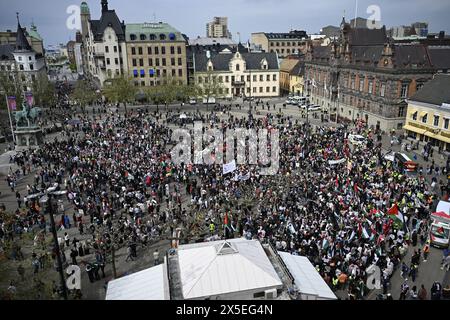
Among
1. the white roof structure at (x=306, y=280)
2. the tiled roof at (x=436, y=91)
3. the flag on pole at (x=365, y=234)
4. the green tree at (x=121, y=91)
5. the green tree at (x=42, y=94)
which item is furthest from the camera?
the green tree at (x=42, y=94)

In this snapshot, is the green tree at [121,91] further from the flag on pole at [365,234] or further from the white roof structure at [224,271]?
the white roof structure at [224,271]

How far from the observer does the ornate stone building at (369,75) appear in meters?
52.4

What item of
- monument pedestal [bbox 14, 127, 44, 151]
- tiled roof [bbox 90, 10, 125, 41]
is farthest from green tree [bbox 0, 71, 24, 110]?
tiled roof [bbox 90, 10, 125, 41]

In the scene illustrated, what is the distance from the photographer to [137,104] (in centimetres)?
8388

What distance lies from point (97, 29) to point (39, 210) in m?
73.8

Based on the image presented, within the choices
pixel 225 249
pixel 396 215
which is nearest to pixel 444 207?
pixel 396 215

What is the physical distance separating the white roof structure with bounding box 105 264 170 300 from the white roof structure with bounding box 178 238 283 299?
0.82 m

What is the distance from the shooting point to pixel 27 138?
47.2 meters

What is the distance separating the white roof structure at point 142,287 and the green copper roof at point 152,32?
262 feet

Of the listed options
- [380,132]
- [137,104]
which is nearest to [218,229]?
[380,132]

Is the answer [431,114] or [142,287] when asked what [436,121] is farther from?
[142,287]

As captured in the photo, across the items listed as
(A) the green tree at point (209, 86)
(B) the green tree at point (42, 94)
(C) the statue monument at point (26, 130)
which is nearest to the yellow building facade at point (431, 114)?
(A) the green tree at point (209, 86)

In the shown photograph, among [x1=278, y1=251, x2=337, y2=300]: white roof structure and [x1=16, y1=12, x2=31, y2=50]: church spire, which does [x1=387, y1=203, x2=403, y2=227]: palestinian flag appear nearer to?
[x1=278, y1=251, x2=337, y2=300]: white roof structure
